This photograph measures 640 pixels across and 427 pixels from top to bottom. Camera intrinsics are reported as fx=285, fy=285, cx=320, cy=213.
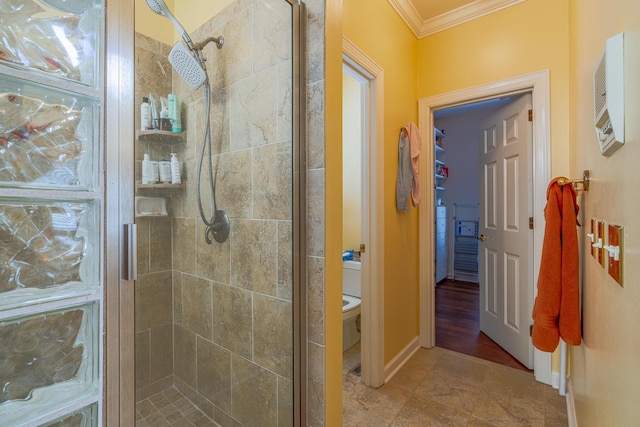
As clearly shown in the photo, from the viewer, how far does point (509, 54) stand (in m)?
2.17

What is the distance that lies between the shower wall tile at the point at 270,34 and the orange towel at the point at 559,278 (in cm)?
156

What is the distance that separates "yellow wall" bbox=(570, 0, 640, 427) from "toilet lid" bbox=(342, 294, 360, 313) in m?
1.37

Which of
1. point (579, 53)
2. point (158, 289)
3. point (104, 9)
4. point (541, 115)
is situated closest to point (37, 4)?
point (104, 9)

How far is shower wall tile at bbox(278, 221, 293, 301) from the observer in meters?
1.17

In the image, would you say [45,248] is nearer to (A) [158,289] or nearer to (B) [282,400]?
(A) [158,289]

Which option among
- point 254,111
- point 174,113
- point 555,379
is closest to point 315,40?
point 254,111

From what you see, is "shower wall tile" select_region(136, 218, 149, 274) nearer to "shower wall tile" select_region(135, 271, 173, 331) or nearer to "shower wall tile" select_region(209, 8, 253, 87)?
"shower wall tile" select_region(135, 271, 173, 331)

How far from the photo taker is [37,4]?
2.29 ft

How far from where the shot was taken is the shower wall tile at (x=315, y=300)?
112cm

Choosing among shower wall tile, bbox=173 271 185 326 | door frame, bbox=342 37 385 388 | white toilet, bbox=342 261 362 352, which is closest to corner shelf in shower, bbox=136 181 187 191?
shower wall tile, bbox=173 271 185 326

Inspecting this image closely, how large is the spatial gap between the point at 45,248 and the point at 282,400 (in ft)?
3.24

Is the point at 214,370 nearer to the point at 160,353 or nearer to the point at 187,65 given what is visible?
the point at 160,353

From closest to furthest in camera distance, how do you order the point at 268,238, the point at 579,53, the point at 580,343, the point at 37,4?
the point at 37,4
the point at 268,238
the point at 580,343
the point at 579,53

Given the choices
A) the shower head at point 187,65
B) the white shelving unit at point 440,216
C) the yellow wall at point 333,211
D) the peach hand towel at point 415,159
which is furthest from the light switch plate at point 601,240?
the white shelving unit at point 440,216
